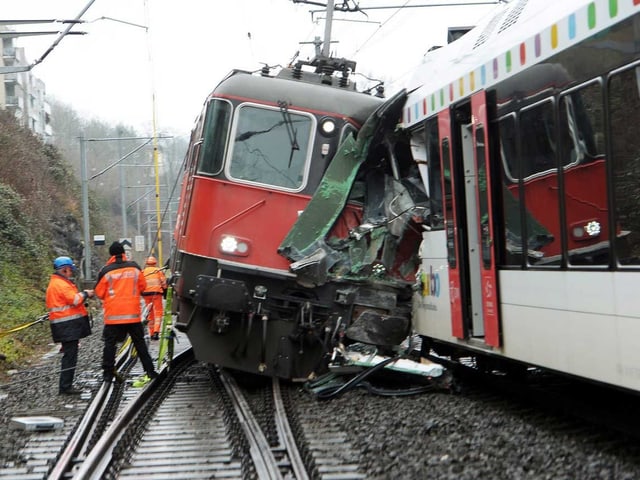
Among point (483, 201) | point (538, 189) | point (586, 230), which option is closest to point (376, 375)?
point (483, 201)

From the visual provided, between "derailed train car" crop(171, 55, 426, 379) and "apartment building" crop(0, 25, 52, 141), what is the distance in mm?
52020

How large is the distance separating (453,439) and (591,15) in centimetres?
315

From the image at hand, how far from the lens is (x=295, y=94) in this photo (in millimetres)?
8516

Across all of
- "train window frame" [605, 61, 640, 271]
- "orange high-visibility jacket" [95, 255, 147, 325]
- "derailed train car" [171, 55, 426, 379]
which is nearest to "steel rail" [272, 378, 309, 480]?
"derailed train car" [171, 55, 426, 379]

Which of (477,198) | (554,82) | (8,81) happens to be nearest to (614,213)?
(554,82)

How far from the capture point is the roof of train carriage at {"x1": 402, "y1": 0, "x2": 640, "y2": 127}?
515 cm

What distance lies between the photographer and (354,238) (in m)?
8.28

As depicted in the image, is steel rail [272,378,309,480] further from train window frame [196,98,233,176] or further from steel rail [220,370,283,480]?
train window frame [196,98,233,176]

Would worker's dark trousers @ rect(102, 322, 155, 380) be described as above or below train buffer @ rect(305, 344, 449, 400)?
above

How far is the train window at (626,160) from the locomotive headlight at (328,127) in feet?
13.0

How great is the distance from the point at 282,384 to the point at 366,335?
1.43 metres

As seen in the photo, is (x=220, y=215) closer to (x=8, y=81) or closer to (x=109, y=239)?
(x=109, y=239)

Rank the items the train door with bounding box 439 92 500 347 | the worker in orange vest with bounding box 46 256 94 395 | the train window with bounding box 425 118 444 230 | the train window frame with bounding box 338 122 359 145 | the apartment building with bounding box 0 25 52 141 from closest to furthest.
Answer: the train door with bounding box 439 92 500 347 → the train window with bounding box 425 118 444 230 → the train window frame with bounding box 338 122 359 145 → the worker in orange vest with bounding box 46 256 94 395 → the apartment building with bounding box 0 25 52 141

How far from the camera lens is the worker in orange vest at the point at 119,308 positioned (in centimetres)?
927
